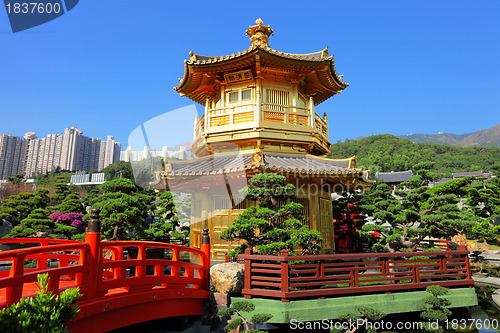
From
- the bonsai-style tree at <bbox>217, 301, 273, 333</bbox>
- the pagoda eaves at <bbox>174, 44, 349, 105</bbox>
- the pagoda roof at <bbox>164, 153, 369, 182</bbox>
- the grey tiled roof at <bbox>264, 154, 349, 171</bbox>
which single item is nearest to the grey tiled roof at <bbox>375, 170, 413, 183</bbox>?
the pagoda eaves at <bbox>174, 44, 349, 105</bbox>

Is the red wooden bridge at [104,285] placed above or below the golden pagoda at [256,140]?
below

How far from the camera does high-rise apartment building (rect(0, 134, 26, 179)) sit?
80.6 meters

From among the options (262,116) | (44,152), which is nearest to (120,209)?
(262,116)

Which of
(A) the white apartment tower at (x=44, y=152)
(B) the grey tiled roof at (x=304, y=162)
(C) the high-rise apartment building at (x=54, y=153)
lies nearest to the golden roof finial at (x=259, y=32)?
(B) the grey tiled roof at (x=304, y=162)

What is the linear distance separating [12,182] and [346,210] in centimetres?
4106

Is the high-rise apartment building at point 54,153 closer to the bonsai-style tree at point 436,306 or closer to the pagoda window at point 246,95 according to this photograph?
the pagoda window at point 246,95

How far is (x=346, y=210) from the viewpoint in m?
16.2

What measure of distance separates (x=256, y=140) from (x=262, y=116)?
100cm

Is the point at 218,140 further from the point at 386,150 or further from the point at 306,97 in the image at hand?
the point at 386,150

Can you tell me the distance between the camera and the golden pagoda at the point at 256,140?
37.6 ft

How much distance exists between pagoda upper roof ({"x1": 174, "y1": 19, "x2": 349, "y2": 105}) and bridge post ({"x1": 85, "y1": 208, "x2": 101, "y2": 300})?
28.5 feet

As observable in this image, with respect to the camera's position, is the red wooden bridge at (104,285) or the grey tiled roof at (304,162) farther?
the grey tiled roof at (304,162)

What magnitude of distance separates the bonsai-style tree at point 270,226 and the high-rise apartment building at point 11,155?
315 feet

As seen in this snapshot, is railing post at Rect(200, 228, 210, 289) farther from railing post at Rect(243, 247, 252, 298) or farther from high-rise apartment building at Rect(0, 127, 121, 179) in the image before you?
high-rise apartment building at Rect(0, 127, 121, 179)
